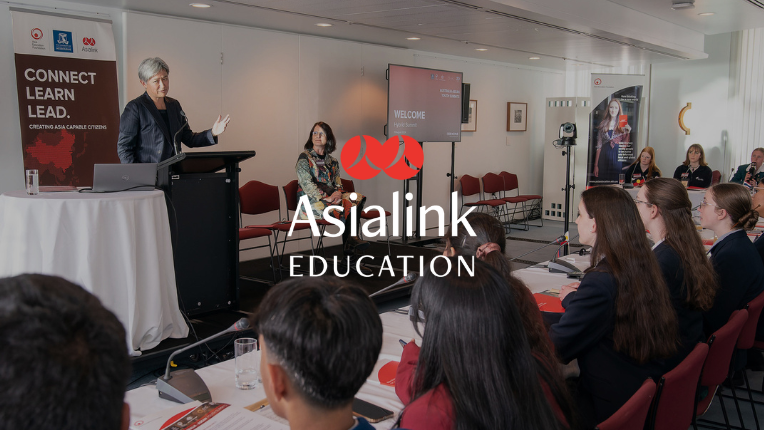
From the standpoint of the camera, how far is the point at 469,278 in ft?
4.52

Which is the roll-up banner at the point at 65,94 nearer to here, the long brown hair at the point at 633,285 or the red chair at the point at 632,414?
the long brown hair at the point at 633,285

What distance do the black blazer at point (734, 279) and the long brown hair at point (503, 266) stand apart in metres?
1.29

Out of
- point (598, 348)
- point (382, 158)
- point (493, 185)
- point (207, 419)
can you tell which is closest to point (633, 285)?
point (598, 348)

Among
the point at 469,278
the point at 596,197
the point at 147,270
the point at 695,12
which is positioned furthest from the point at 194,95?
the point at 695,12

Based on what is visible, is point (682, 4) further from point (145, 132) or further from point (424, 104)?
point (145, 132)

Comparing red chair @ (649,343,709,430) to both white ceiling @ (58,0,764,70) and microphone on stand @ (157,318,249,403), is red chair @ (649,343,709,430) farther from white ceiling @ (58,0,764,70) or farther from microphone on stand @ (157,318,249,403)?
white ceiling @ (58,0,764,70)

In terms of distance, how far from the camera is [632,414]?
5.06ft

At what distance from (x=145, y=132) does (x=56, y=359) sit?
12.1 feet

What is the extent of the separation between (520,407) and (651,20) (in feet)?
25.1

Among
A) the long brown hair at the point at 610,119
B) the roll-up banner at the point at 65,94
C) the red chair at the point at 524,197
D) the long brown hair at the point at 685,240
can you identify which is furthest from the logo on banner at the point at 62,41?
the long brown hair at the point at 610,119

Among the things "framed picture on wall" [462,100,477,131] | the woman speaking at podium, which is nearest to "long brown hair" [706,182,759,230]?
the woman speaking at podium

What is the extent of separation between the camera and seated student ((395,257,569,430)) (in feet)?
4.17

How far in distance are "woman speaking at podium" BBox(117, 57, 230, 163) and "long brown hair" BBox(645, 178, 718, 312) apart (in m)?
2.68

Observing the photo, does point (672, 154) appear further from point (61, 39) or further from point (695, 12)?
point (61, 39)
